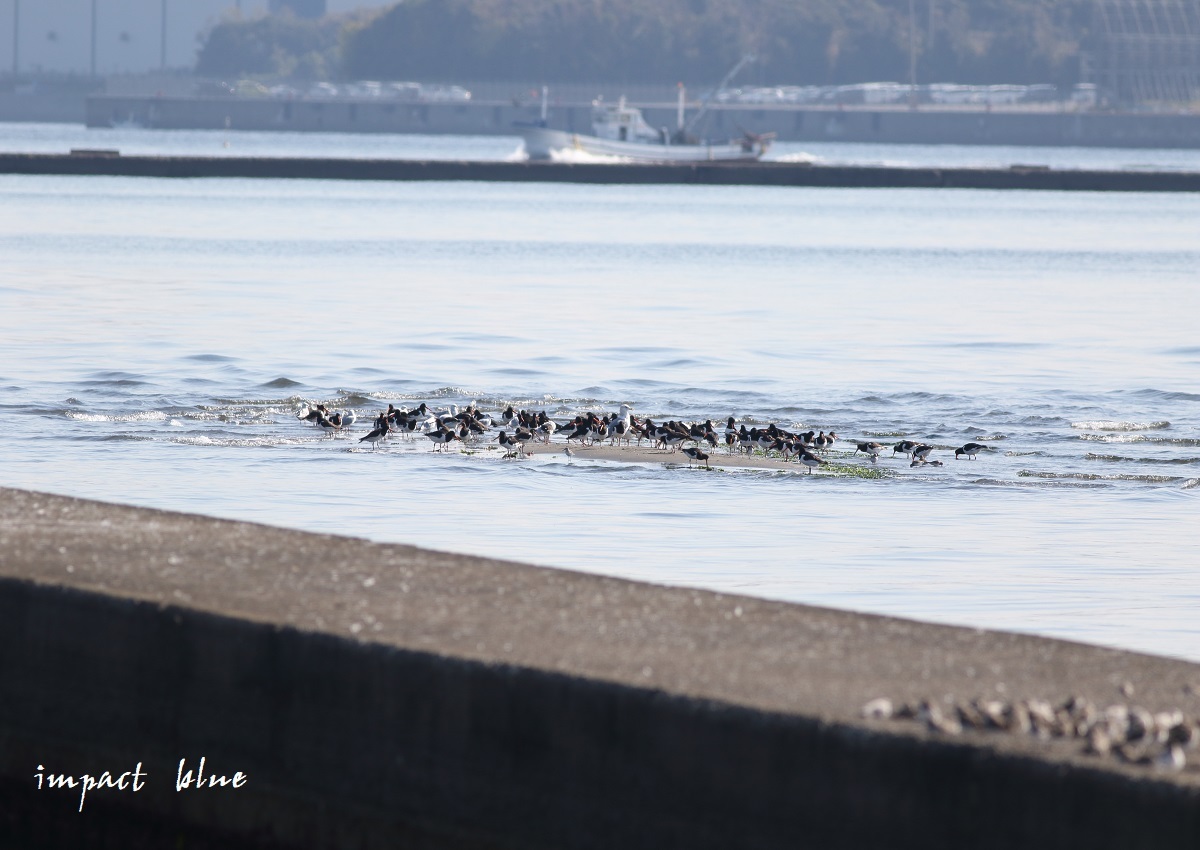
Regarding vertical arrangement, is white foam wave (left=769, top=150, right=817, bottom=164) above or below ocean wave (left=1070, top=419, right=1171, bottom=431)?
above

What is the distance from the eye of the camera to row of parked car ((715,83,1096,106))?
621 feet

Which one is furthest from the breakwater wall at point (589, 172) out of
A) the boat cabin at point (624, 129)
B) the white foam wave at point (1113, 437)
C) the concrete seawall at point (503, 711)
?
the concrete seawall at point (503, 711)

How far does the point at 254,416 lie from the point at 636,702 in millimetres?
13466

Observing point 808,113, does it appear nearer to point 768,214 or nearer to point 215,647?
point 768,214

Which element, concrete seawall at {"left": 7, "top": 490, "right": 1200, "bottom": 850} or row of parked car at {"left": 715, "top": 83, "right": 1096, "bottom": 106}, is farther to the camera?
row of parked car at {"left": 715, "top": 83, "right": 1096, "bottom": 106}

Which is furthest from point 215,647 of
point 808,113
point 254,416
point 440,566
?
point 808,113

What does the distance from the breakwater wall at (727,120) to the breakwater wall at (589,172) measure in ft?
250

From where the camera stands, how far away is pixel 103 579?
573 cm

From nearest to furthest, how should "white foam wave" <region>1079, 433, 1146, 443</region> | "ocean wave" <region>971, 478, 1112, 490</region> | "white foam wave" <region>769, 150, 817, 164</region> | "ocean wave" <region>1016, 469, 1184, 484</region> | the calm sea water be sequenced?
→ 1. the calm sea water
2. "ocean wave" <region>971, 478, 1112, 490</region>
3. "ocean wave" <region>1016, 469, 1184, 484</region>
4. "white foam wave" <region>1079, 433, 1146, 443</region>
5. "white foam wave" <region>769, 150, 817, 164</region>

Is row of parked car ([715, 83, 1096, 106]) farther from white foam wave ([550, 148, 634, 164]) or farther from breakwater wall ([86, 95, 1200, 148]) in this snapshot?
white foam wave ([550, 148, 634, 164])

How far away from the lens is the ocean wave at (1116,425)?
1781 centimetres

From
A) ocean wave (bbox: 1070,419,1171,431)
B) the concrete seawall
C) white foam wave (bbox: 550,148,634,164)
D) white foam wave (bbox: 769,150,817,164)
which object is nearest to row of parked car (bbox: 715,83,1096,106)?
white foam wave (bbox: 769,150,817,164)

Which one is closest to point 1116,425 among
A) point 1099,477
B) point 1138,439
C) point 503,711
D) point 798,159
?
point 1138,439

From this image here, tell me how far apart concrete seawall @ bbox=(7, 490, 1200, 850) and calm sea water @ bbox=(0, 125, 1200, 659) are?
12.9 ft
